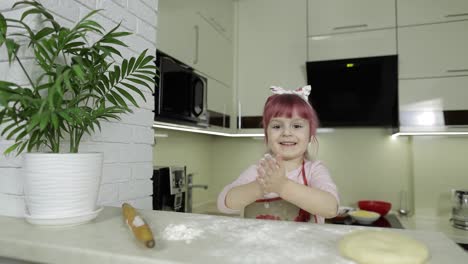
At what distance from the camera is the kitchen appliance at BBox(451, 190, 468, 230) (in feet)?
6.86

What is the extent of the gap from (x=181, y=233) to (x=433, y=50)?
2.38 meters

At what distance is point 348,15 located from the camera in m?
2.46

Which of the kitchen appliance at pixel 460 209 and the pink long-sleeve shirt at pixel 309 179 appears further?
the kitchen appliance at pixel 460 209

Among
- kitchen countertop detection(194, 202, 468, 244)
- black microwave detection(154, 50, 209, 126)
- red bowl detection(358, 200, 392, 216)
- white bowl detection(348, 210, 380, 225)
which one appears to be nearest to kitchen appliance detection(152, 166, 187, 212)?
black microwave detection(154, 50, 209, 126)

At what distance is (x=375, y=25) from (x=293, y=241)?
230 cm

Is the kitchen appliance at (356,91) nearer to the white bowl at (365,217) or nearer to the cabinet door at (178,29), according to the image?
→ the white bowl at (365,217)

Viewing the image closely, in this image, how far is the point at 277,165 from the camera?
2.53ft

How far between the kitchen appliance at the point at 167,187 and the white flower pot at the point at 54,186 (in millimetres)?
843

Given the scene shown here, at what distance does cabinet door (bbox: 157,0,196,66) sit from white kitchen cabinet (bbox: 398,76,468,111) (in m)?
→ 1.54

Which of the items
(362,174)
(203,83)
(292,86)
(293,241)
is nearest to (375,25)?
(292,86)

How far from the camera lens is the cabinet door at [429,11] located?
2.23 meters

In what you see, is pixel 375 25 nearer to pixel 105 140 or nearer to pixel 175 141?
pixel 175 141

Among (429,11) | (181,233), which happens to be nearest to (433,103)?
(429,11)

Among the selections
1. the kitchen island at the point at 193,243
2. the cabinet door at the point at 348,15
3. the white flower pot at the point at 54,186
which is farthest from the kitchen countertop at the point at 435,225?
the white flower pot at the point at 54,186
